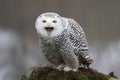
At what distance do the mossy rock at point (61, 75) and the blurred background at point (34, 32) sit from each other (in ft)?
2.56

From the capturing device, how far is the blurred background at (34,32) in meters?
1.82

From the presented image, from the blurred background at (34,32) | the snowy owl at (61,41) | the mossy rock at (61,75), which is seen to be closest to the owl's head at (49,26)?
the snowy owl at (61,41)

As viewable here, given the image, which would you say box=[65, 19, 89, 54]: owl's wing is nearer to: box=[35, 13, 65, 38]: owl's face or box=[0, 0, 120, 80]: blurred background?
box=[35, 13, 65, 38]: owl's face

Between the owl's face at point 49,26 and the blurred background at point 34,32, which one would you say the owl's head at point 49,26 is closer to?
the owl's face at point 49,26

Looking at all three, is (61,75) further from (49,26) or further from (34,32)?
(34,32)

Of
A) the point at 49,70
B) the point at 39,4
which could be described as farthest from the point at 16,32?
the point at 49,70

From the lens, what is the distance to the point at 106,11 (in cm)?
188

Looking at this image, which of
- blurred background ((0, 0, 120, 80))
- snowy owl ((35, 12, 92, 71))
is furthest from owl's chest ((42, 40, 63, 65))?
blurred background ((0, 0, 120, 80))

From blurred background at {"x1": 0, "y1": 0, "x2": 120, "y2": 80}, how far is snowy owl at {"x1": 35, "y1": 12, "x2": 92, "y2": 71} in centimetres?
82

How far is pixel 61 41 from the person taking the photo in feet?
3.04

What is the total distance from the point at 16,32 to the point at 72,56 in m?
0.95

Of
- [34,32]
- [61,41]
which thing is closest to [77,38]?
[61,41]

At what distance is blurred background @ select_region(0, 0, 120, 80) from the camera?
5.98 ft

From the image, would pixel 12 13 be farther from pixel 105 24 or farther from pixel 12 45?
pixel 105 24
